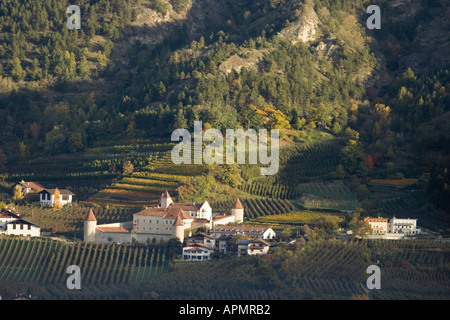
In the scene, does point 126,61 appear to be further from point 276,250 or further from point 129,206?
point 276,250

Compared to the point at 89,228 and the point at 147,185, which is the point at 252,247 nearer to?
the point at 89,228

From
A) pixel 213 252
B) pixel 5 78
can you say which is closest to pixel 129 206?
pixel 213 252

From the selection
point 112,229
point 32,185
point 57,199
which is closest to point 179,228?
point 112,229

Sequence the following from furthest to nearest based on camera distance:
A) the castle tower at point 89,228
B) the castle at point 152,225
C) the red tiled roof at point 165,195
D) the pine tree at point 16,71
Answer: the pine tree at point 16,71 < the red tiled roof at point 165,195 < the castle tower at point 89,228 < the castle at point 152,225

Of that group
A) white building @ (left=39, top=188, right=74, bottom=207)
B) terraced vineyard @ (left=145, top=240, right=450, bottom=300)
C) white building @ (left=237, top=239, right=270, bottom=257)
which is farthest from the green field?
white building @ (left=39, top=188, right=74, bottom=207)

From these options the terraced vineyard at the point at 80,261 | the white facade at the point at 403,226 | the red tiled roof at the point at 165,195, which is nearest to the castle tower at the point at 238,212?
the red tiled roof at the point at 165,195

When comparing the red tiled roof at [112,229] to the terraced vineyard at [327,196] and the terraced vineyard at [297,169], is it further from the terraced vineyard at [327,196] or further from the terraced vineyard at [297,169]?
the terraced vineyard at [327,196]
